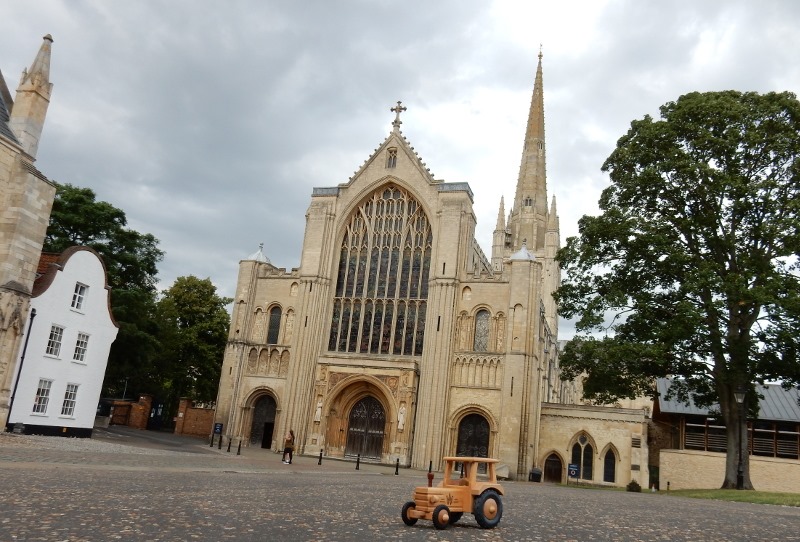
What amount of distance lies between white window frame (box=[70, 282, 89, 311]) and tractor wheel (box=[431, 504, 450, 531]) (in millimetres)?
23476

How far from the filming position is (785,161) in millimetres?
23125

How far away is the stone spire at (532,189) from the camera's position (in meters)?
64.7

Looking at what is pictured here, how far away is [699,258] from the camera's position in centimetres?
2381

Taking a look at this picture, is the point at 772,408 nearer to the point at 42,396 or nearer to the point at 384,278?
the point at 384,278

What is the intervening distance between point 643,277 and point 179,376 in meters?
36.2

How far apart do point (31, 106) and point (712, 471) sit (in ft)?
119

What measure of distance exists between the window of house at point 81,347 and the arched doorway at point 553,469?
80.1ft

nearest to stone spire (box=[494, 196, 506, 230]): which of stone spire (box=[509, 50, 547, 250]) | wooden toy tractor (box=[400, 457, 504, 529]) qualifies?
stone spire (box=[509, 50, 547, 250])

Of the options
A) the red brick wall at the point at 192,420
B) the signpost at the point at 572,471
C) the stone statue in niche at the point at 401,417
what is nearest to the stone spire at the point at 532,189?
the signpost at the point at 572,471

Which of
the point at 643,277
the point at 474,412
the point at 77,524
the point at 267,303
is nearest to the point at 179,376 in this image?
the point at 267,303

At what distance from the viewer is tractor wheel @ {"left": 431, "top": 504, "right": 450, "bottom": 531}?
9086 millimetres

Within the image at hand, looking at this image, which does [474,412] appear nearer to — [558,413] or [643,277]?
[558,413]

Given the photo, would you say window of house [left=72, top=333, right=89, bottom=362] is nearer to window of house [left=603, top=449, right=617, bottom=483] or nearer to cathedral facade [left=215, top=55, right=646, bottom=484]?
cathedral facade [left=215, top=55, right=646, bottom=484]

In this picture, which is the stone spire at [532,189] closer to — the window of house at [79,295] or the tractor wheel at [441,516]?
the window of house at [79,295]
